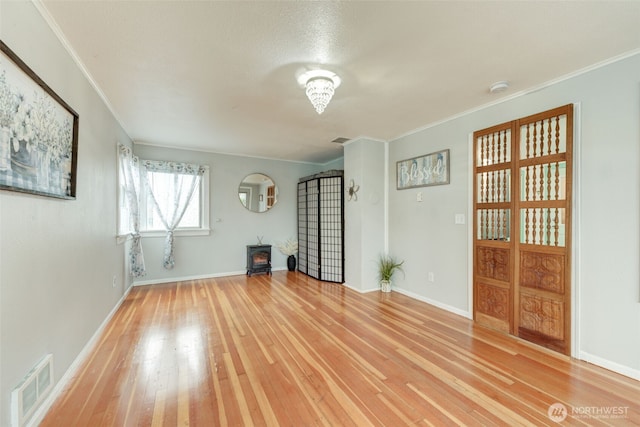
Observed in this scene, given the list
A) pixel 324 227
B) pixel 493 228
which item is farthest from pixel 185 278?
pixel 493 228

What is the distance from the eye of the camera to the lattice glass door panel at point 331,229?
456cm

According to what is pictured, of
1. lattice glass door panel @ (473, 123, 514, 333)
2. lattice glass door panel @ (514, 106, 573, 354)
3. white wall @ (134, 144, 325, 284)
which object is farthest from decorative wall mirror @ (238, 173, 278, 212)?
lattice glass door panel @ (514, 106, 573, 354)

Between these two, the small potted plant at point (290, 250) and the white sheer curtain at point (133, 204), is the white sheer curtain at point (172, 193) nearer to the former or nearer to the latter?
the white sheer curtain at point (133, 204)

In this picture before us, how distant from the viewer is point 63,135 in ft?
5.76

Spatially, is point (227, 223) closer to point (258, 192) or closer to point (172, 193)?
point (258, 192)

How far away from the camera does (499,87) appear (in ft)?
7.84

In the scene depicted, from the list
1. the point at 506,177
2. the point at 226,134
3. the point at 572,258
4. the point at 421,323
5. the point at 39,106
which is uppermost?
the point at 226,134

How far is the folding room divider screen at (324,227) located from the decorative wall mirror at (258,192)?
71 centimetres

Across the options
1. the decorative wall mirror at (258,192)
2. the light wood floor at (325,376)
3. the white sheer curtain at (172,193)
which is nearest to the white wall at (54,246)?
the light wood floor at (325,376)

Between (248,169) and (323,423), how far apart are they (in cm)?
460

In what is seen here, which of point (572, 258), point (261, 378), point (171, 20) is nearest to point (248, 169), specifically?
point (171, 20)

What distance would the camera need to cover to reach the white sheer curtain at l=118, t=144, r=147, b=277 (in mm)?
3572

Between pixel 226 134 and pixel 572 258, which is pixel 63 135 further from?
pixel 572 258

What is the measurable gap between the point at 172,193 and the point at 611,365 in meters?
5.71
